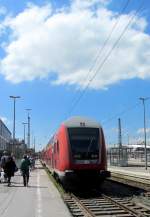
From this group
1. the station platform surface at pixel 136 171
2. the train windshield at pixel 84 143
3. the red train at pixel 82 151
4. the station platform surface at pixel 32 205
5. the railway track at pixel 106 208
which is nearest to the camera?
the station platform surface at pixel 32 205

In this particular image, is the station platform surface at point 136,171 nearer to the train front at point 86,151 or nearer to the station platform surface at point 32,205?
the train front at point 86,151

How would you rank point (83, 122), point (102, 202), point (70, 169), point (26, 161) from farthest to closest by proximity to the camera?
point (26, 161) → point (83, 122) → point (70, 169) → point (102, 202)

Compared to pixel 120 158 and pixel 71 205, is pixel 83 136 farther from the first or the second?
pixel 120 158

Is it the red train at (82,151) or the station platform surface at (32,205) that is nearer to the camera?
the station platform surface at (32,205)

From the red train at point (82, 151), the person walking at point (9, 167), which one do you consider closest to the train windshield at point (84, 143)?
the red train at point (82, 151)

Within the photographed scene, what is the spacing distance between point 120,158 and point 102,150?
149ft

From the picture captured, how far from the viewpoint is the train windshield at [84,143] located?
21.6m

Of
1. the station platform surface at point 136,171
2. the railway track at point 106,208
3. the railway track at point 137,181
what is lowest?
the railway track at point 106,208

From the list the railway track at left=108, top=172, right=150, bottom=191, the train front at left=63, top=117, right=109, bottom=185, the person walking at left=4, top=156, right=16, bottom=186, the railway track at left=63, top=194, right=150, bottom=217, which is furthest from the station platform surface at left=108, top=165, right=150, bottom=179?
the railway track at left=63, top=194, right=150, bottom=217

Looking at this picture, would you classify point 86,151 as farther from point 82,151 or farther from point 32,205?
point 32,205

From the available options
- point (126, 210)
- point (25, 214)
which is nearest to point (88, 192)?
point (126, 210)

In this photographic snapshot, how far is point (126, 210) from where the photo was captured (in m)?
15.0

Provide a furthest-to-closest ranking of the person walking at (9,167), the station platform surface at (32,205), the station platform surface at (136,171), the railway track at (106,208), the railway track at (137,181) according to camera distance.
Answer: the station platform surface at (136,171), the railway track at (137,181), the person walking at (9,167), the railway track at (106,208), the station platform surface at (32,205)

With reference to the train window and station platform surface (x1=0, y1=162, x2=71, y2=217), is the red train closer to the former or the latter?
the train window
